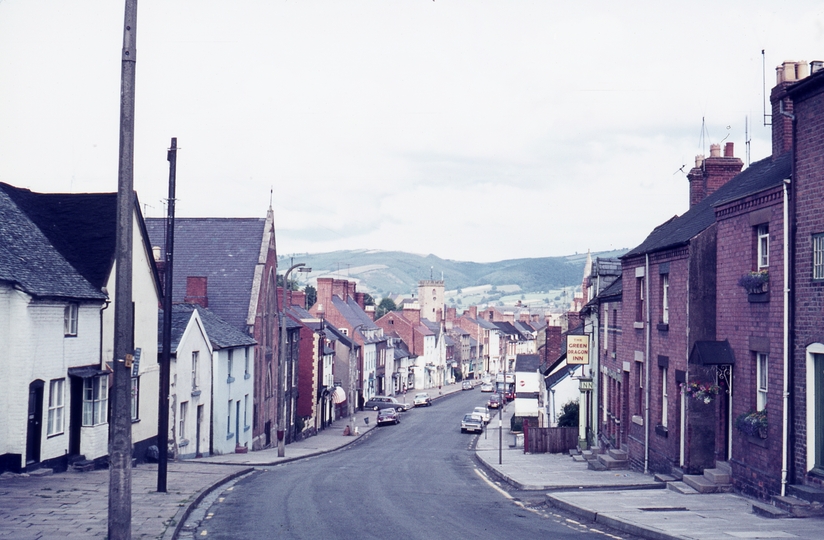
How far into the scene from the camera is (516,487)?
2661 cm

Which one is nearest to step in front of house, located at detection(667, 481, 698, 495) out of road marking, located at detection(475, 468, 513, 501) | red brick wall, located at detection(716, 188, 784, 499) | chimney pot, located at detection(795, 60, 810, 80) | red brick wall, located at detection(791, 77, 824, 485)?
A: red brick wall, located at detection(716, 188, 784, 499)

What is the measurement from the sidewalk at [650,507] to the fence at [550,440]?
12.5 m

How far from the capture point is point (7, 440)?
22094mm

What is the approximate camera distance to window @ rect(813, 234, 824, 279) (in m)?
16.4

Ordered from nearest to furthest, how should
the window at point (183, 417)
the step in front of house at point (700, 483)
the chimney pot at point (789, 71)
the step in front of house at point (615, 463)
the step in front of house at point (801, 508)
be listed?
the step in front of house at point (801, 508)
the step in front of house at point (700, 483)
the chimney pot at point (789, 71)
the step in front of house at point (615, 463)
the window at point (183, 417)

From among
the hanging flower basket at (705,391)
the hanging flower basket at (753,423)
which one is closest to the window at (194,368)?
the hanging flower basket at (705,391)

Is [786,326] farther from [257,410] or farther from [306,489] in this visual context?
[257,410]

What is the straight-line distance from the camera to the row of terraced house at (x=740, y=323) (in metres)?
16.8

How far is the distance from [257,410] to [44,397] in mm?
26925

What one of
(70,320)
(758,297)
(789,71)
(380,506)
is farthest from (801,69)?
(70,320)

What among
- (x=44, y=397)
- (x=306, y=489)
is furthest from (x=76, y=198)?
(x=306, y=489)

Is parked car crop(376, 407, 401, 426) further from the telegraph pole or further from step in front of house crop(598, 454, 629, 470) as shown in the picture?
the telegraph pole

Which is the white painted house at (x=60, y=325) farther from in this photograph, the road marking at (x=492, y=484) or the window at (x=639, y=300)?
the window at (x=639, y=300)

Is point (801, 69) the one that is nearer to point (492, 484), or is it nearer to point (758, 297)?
point (758, 297)
